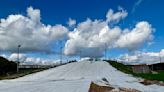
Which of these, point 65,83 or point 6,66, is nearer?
point 65,83

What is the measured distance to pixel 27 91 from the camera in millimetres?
29688

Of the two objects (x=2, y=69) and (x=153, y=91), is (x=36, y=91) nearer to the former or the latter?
(x=153, y=91)

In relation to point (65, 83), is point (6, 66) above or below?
above

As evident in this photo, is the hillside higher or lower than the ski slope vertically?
higher

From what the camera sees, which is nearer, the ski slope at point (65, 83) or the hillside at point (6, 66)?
the ski slope at point (65, 83)

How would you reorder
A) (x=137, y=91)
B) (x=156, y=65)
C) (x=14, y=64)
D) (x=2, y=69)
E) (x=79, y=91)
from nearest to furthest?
(x=79, y=91), (x=137, y=91), (x=2, y=69), (x=14, y=64), (x=156, y=65)

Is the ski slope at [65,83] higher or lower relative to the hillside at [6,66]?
lower

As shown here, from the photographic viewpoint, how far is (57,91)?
1171 inches

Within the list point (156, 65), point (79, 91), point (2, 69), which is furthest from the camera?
point (156, 65)

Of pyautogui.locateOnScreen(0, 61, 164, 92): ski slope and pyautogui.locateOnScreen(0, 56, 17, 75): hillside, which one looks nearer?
pyautogui.locateOnScreen(0, 61, 164, 92): ski slope

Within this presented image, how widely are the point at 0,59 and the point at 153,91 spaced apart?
64.4 m

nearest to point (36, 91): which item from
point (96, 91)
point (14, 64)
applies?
point (96, 91)

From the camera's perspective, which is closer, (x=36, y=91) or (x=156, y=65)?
(x=36, y=91)

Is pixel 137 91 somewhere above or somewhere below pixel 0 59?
below
